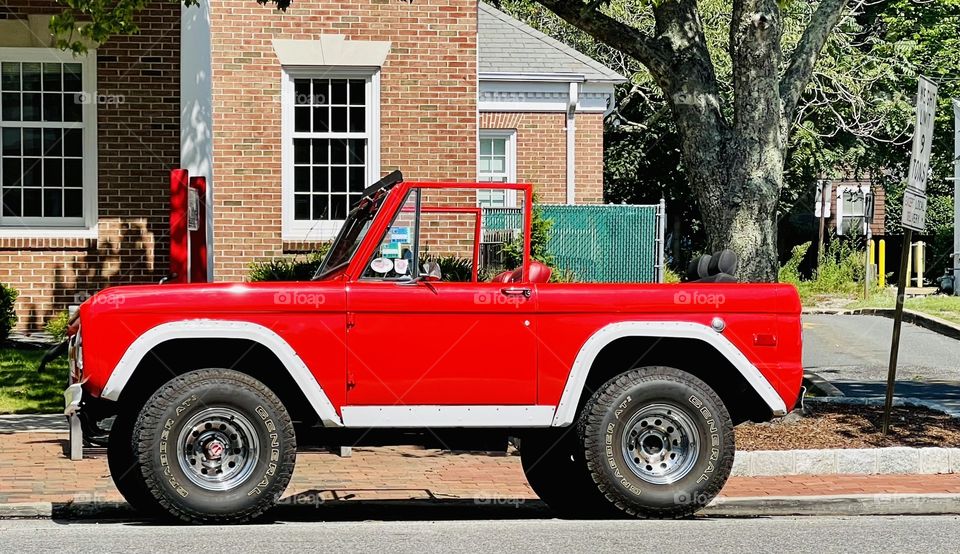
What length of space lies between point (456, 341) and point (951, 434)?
5.26m

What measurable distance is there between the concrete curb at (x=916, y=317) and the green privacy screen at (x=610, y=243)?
6.81 m

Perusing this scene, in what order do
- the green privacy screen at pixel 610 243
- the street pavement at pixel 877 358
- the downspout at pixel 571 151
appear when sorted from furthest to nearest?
the downspout at pixel 571 151, the green privacy screen at pixel 610 243, the street pavement at pixel 877 358

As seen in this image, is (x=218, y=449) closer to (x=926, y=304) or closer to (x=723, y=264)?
(x=723, y=264)

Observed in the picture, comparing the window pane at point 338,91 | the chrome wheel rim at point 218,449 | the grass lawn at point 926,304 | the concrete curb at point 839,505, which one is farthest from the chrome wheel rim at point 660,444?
the grass lawn at point 926,304

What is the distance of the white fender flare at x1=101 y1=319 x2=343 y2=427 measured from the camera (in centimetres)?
761

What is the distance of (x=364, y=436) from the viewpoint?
26.6 ft

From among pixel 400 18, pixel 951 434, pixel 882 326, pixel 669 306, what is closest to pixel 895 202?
pixel 882 326

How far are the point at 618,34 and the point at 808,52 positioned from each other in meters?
1.76

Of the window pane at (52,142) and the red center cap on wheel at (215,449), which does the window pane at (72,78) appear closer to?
the window pane at (52,142)

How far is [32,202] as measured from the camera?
55.9 ft

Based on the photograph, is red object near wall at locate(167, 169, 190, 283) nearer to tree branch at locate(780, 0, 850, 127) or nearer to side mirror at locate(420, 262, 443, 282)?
side mirror at locate(420, 262, 443, 282)

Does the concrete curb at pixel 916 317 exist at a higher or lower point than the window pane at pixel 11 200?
lower

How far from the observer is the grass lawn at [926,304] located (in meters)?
27.2

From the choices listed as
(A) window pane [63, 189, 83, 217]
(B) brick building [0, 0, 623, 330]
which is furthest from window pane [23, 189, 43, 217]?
(A) window pane [63, 189, 83, 217]
